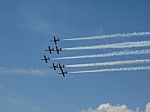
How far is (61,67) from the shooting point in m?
185

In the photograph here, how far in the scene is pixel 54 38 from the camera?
7569 inches

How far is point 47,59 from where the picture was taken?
645ft

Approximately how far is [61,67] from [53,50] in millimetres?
9588

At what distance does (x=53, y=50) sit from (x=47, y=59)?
27.5 ft

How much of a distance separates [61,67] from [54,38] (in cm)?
1516

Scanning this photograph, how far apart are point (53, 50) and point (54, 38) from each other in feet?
19.7

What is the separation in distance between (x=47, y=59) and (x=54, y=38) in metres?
11.1

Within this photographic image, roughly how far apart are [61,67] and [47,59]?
13620 mm

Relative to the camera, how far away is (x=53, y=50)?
189875 millimetres

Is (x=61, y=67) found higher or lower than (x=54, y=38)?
lower
